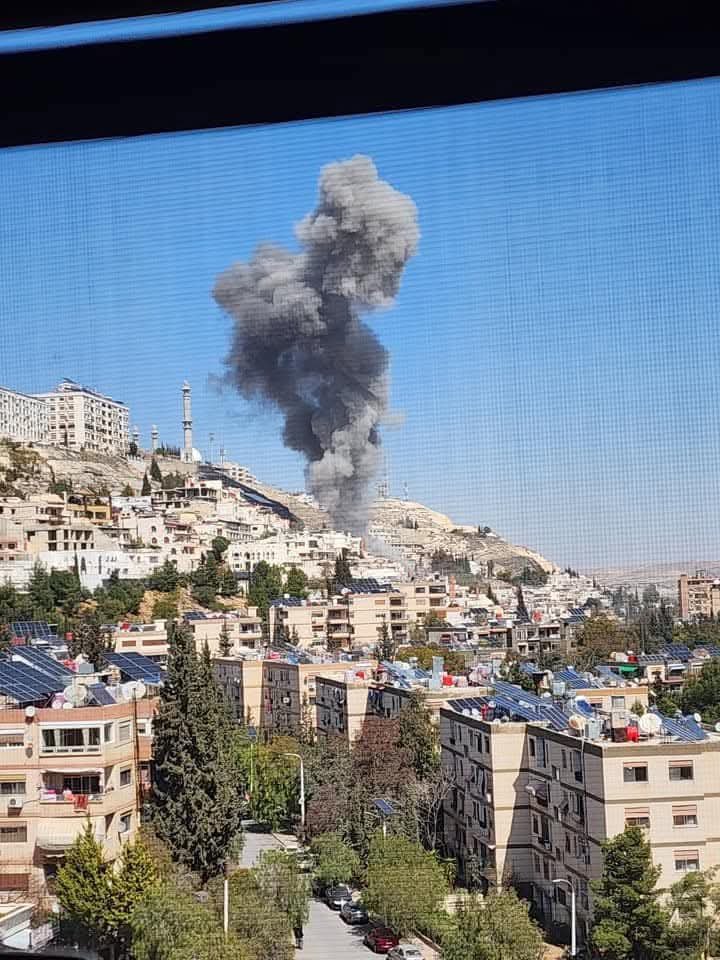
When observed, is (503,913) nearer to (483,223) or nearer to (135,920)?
(135,920)

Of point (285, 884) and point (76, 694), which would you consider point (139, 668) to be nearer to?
point (76, 694)

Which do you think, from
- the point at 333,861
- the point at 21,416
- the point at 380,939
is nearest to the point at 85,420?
the point at 21,416

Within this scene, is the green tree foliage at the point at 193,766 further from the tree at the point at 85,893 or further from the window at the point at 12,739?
the window at the point at 12,739

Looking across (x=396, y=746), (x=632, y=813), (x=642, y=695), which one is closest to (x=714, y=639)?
(x=642, y=695)

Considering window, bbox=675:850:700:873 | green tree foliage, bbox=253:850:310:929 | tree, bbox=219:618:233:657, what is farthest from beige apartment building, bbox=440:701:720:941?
tree, bbox=219:618:233:657

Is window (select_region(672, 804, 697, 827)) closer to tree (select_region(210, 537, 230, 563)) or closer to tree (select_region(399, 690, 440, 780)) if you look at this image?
tree (select_region(399, 690, 440, 780))

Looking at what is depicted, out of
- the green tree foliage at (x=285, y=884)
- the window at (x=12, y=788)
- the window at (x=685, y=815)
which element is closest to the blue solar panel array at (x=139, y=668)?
the window at (x=12, y=788)
